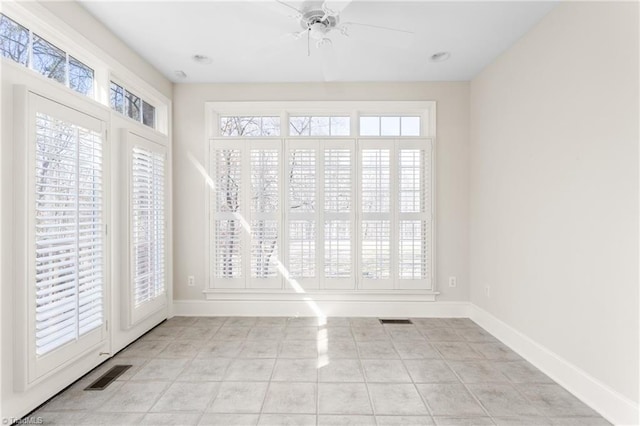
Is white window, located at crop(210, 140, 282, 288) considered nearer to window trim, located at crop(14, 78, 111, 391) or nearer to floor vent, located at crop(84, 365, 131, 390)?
floor vent, located at crop(84, 365, 131, 390)

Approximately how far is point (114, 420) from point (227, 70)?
3.10 meters

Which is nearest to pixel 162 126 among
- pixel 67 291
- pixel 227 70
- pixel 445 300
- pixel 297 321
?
pixel 227 70

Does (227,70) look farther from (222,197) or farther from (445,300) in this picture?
(445,300)

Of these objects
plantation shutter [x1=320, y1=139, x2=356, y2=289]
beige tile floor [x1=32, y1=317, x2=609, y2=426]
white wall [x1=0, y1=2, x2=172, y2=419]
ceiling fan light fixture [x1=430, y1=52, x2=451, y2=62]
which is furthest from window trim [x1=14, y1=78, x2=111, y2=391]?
ceiling fan light fixture [x1=430, y1=52, x2=451, y2=62]

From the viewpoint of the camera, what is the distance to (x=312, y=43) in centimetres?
280

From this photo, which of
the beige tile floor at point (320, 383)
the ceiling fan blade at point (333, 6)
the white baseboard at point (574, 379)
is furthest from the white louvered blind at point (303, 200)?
the white baseboard at point (574, 379)

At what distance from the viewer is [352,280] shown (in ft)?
12.1

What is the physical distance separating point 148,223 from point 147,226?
0.03 m

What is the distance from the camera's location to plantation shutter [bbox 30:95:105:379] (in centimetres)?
192

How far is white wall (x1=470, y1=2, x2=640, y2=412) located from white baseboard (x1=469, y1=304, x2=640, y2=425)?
5 cm

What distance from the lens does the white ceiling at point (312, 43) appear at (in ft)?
7.65

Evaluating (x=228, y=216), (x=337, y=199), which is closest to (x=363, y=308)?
(x=337, y=199)

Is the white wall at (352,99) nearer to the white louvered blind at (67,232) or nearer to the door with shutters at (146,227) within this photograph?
the door with shutters at (146,227)

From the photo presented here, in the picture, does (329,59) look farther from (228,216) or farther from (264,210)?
(228,216)
